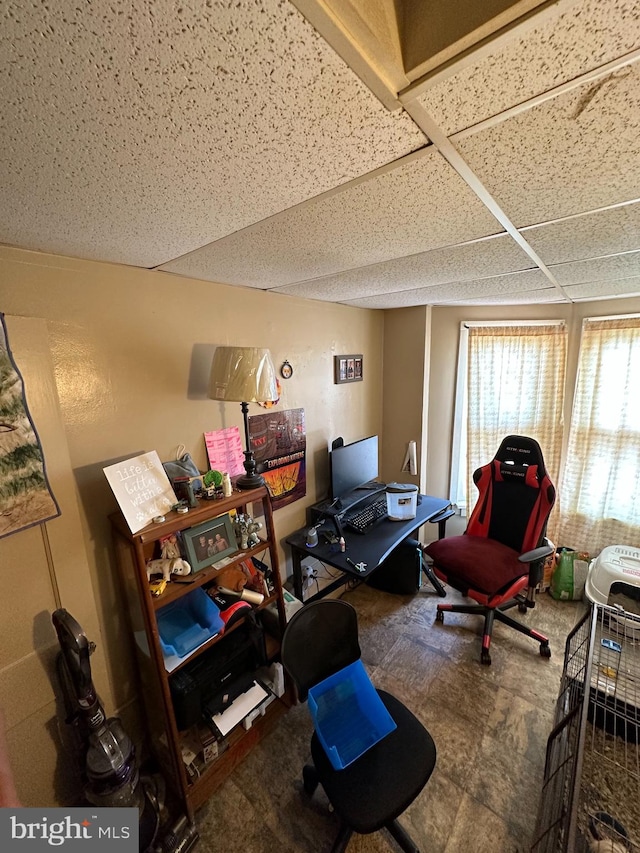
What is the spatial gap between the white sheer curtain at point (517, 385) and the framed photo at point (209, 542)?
2.20m

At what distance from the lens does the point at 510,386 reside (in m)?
2.71

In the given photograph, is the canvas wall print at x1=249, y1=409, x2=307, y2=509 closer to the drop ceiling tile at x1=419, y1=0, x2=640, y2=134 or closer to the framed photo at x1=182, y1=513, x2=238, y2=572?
the framed photo at x1=182, y1=513, x2=238, y2=572

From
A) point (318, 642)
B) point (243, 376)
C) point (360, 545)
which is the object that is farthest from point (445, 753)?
point (243, 376)

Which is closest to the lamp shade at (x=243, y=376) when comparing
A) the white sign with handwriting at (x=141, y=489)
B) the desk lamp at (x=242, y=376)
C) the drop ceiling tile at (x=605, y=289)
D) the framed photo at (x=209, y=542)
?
the desk lamp at (x=242, y=376)

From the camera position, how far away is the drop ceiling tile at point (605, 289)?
6.02 feet

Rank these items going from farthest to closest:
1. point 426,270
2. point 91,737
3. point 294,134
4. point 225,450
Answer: point 225,450
point 426,270
point 91,737
point 294,134

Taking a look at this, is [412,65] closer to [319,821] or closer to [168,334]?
[168,334]

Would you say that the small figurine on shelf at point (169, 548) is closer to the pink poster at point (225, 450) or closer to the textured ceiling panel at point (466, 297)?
the pink poster at point (225, 450)

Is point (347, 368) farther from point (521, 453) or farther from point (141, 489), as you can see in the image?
point (141, 489)

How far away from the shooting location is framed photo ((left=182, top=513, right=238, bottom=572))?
4.51 ft

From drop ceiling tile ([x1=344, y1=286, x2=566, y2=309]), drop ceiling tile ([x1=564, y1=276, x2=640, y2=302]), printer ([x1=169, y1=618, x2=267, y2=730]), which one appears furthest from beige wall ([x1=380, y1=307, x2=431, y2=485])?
printer ([x1=169, y1=618, x2=267, y2=730])

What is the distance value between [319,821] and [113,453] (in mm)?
1729

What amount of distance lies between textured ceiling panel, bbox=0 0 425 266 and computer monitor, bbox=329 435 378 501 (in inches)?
69.1

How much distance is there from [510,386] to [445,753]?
239 centimetres
